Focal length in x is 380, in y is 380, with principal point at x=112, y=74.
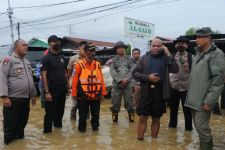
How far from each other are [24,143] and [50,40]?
2.06 metres

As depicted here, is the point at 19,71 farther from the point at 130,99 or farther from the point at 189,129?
the point at 189,129

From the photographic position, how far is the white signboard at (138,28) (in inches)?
648

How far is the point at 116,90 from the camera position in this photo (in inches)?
337

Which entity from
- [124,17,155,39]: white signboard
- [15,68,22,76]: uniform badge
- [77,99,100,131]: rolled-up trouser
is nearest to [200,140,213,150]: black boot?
[77,99,100,131]: rolled-up trouser

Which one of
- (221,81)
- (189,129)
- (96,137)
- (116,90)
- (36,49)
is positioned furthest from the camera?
(36,49)

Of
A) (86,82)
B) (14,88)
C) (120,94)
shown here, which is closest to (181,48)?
(120,94)

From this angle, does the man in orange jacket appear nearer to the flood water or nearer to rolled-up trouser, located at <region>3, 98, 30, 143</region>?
the flood water

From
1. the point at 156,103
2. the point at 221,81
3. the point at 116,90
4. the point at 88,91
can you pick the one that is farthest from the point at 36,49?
the point at 221,81

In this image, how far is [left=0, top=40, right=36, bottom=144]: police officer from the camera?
6496 millimetres

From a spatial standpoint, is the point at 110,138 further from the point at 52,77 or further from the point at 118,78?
the point at 118,78

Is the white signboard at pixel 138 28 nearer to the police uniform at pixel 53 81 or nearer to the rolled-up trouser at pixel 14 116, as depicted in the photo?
the police uniform at pixel 53 81

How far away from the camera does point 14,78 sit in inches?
261

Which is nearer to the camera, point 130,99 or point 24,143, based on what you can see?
point 24,143

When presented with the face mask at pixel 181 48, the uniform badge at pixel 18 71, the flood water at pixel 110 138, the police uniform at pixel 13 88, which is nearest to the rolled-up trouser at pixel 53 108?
the flood water at pixel 110 138
